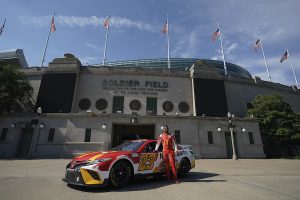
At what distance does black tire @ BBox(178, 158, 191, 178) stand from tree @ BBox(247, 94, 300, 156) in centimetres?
2067

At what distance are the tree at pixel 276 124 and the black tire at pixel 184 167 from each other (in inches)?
814

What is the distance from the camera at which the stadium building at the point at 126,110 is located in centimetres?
2066

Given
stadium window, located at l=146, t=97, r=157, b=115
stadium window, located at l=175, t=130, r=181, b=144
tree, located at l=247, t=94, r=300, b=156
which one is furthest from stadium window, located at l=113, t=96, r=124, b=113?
tree, located at l=247, t=94, r=300, b=156

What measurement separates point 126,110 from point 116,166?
2000cm

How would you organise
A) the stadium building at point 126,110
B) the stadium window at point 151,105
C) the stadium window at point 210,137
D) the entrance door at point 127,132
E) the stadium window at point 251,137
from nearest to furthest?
the stadium building at point 126,110 < the stadium window at point 210,137 < the stadium window at point 251,137 < the entrance door at point 127,132 < the stadium window at point 151,105

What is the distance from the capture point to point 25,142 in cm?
2128

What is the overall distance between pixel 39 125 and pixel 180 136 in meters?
15.1

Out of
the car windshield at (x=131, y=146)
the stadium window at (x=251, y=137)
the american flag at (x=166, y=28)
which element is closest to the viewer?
the car windshield at (x=131, y=146)

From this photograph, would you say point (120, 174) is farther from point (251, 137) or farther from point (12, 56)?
point (12, 56)

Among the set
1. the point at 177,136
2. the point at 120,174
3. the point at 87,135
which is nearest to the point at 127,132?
the point at 87,135

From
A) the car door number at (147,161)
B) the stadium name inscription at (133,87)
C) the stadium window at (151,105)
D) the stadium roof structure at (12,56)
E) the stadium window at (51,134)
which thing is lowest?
the car door number at (147,161)

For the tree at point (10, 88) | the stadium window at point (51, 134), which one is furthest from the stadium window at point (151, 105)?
the tree at point (10, 88)

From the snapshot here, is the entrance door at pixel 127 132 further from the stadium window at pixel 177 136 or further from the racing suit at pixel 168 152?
the racing suit at pixel 168 152

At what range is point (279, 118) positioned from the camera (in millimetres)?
24594
